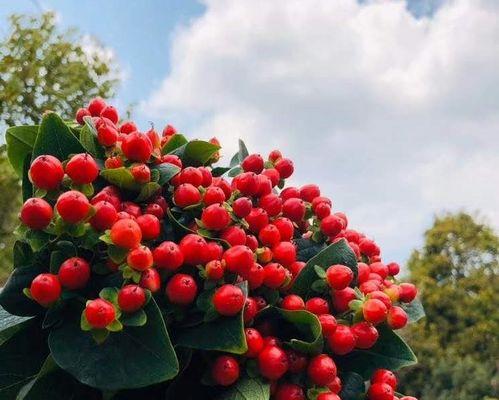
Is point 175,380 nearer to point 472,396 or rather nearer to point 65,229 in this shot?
point 65,229

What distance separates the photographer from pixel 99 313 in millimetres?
1146

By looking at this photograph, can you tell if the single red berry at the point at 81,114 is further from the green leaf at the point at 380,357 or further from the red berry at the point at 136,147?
the green leaf at the point at 380,357

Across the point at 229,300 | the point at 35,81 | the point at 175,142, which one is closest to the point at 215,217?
the point at 229,300

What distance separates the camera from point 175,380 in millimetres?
1321

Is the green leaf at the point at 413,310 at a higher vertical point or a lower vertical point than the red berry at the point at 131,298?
higher

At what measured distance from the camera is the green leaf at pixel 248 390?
4.12ft

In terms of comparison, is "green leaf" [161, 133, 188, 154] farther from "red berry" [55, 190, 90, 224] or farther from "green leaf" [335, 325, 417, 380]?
"green leaf" [335, 325, 417, 380]

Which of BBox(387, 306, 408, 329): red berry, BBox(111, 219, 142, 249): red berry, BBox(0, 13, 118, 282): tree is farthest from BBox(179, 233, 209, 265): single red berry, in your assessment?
BBox(0, 13, 118, 282): tree

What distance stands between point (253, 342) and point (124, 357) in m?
0.25

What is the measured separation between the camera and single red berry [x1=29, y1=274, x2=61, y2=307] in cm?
120

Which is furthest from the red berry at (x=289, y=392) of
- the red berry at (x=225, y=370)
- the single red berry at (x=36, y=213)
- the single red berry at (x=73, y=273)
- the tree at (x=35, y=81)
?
the tree at (x=35, y=81)

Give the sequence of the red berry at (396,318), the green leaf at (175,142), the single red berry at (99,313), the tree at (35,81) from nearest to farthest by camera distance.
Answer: the single red berry at (99,313), the red berry at (396,318), the green leaf at (175,142), the tree at (35,81)

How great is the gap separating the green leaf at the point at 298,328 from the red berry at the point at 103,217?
0.37m

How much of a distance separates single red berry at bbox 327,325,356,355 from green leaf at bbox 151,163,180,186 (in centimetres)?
46
